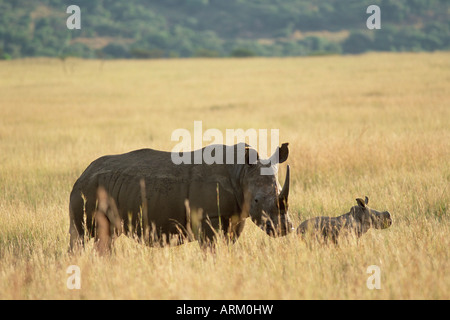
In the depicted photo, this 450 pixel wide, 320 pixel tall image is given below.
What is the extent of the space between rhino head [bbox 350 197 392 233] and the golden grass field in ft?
0.47

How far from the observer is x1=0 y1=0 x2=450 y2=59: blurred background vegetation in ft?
434

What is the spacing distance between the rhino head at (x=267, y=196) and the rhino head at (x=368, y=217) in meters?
1.47

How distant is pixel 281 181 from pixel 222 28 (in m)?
176

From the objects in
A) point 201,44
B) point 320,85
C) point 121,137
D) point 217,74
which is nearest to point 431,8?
point 201,44

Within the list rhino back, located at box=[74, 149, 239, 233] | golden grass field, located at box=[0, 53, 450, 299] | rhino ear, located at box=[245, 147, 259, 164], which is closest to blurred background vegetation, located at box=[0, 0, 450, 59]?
golden grass field, located at box=[0, 53, 450, 299]

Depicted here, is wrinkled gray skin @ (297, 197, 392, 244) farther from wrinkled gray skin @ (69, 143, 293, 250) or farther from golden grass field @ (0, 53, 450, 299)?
wrinkled gray skin @ (69, 143, 293, 250)

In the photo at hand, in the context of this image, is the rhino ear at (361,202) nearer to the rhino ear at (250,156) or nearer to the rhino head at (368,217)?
the rhino head at (368,217)

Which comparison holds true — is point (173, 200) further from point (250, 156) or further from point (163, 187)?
point (250, 156)

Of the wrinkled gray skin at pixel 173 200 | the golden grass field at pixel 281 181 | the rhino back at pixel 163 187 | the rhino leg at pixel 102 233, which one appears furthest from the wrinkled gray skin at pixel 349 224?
the rhino leg at pixel 102 233

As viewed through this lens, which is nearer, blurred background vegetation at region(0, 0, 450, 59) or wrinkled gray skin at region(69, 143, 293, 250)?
wrinkled gray skin at region(69, 143, 293, 250)

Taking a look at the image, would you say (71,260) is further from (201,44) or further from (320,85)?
(201,44)

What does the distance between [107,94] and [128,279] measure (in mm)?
28002

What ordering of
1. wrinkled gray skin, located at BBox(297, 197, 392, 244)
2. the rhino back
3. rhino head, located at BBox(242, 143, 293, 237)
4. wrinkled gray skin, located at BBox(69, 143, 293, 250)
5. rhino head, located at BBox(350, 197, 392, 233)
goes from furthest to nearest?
rhino head, located at BBox(350, 197, 392, 233)
wrinkled gray skin, located at BBox(297, 197, 392, 244)
the rhino back
wrinkled gray skin, located at BBox(69, 143, 293, 250)
rhino head, located at BBox(242, 143, 293, 237)
